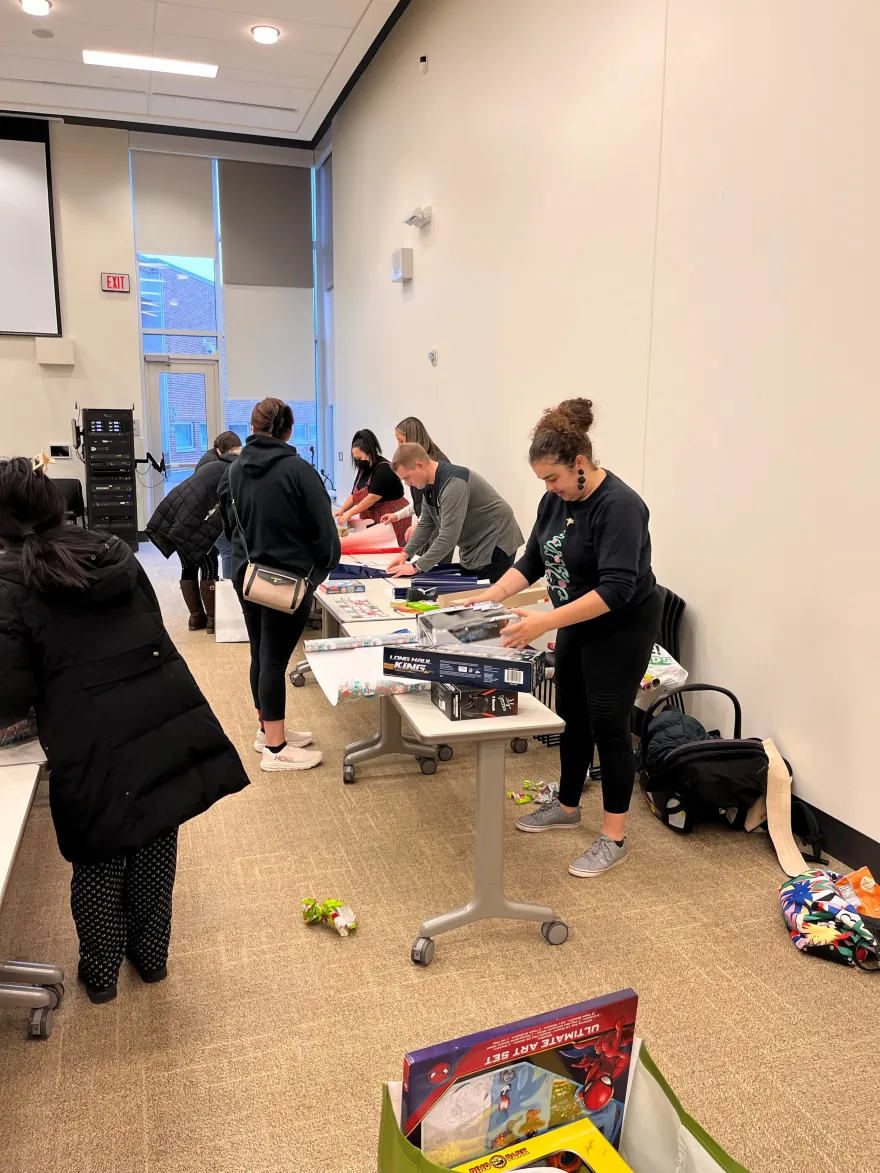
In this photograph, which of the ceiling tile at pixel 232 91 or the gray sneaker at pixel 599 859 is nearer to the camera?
the gray sneaker at pixel 599 859

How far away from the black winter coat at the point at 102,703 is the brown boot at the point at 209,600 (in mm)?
3820

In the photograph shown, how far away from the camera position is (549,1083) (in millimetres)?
1097

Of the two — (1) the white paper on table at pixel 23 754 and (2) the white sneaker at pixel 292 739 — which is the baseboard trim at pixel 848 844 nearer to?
(2) the white sneaker at pixel 292 739

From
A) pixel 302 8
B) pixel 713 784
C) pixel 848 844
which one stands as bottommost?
pixel 848 844

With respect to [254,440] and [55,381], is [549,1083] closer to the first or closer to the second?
[254,440]

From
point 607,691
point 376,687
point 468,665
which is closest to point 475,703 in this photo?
point 468,665

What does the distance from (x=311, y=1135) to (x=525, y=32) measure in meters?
4.93

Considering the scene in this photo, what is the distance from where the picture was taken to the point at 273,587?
3.11 meters

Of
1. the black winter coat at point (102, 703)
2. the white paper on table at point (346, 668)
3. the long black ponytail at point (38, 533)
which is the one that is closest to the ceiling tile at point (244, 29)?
the white paper on table at point (346, 668)

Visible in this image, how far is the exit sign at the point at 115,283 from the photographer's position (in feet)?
28.4

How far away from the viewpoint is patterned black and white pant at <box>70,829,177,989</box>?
2.00 meters

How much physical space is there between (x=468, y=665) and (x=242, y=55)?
20.6 ft

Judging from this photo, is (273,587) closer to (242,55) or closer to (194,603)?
(194,603)

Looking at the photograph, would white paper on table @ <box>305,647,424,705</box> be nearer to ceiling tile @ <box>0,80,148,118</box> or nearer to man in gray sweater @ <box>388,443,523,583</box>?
man in gray sweater @ <box>388,443,523,583</box>
